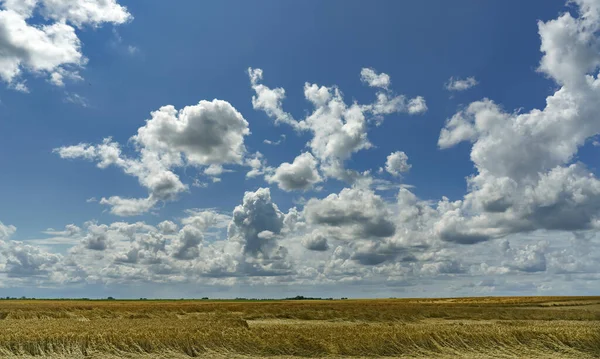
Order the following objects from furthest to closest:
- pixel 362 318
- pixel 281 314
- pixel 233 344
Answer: pixel 281 314 < pixel 362 318 < pixel 233 344

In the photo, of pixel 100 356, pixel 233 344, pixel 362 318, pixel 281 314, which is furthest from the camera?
pixel 281 314

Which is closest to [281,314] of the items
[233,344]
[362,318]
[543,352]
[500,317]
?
[362,318]

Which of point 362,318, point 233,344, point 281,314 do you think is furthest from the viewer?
point 281,314

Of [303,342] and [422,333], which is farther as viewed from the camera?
[422,333]

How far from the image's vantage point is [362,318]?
59.4 m

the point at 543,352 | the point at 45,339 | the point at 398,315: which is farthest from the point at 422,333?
the point at 398,315

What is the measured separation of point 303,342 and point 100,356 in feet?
41.1

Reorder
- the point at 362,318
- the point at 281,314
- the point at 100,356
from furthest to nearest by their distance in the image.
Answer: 1. the point at 281,314
2. the point at 362,318
3. the point at 100,356

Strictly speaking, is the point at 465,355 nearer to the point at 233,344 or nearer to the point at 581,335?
the point at 581,335

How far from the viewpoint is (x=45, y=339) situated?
30.9 meters

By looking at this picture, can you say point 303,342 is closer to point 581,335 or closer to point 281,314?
point 581,335

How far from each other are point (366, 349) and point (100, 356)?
16389 mm

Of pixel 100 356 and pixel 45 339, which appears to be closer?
pixel 100 356

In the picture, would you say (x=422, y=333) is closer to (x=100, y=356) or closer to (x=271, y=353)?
(x=271, y=353)
